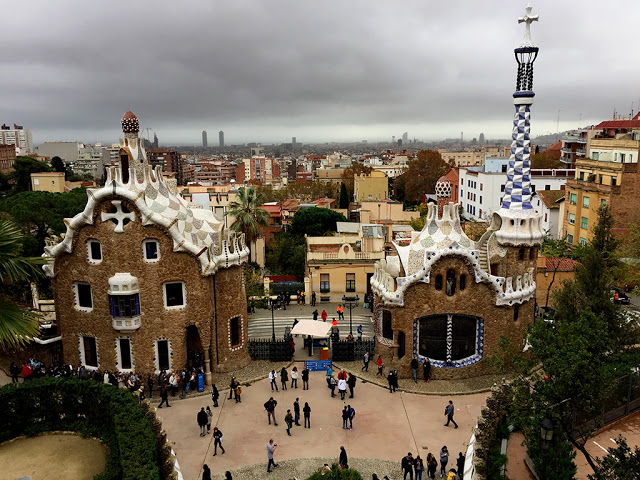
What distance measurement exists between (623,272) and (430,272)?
44.7 feet

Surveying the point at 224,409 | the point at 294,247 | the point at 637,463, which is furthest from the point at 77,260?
the point at 294,247

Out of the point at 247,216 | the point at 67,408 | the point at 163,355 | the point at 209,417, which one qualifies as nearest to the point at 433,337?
the point at 209,417

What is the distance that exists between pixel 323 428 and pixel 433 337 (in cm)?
806

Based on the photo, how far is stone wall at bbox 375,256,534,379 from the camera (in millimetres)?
26906

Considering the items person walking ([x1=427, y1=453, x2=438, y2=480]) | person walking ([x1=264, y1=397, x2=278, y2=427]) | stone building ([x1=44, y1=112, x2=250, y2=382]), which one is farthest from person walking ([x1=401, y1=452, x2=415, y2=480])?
stone building ([x1=44, y1=112, x2=250, y2=382])

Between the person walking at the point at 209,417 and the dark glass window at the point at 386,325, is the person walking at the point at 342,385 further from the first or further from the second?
the person walking at the point at 209,417

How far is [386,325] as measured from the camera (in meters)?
29.2

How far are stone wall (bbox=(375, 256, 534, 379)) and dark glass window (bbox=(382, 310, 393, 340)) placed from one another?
45.4 inches

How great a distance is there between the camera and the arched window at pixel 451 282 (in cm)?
2688

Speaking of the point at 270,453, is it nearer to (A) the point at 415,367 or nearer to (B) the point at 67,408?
(B) the point at 67,408

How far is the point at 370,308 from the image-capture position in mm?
40250

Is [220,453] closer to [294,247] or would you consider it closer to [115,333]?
[115,333]

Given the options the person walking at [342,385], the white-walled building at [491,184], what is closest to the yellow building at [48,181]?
the white-walled building at [491,184]

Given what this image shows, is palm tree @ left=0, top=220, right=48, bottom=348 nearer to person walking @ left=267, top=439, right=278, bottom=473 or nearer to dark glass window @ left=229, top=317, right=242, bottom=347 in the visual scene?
person walking @ left=267, top=439, right=278, bottom=473
